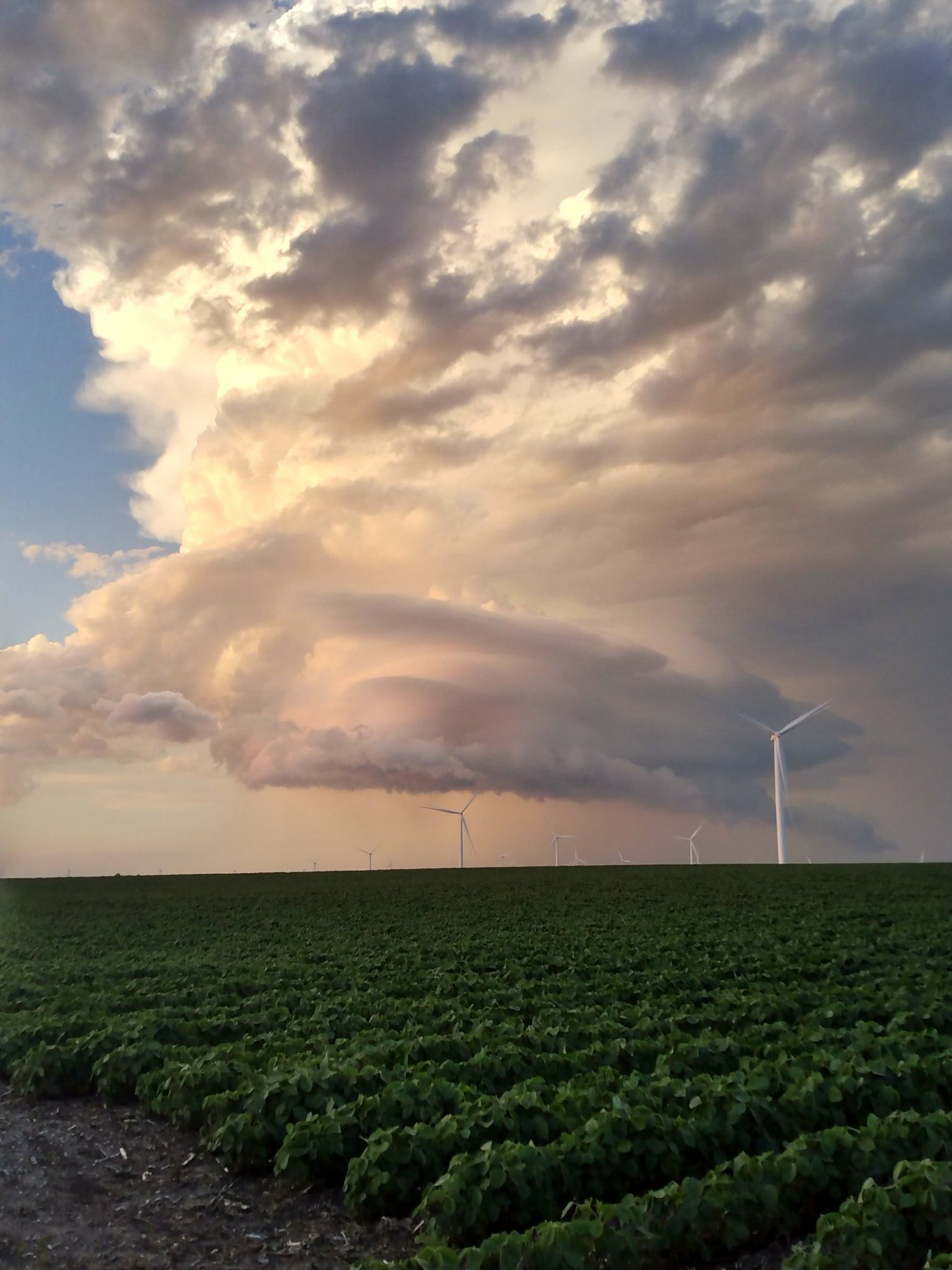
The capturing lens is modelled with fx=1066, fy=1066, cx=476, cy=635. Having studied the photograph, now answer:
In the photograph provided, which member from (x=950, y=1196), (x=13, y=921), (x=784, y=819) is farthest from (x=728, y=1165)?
(x=784, y=819)


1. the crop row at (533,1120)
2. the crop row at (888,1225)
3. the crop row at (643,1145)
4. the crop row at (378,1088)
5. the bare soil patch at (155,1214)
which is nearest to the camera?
the crop row at (888,1225)

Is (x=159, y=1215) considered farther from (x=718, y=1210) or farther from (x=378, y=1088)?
(x=718, y=1210)

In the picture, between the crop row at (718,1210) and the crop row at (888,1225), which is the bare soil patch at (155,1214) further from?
the crop row at (888,1225)

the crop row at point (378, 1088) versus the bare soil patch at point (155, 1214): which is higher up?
the crop row at point (378, 1088)

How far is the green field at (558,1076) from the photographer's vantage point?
35.1 feet

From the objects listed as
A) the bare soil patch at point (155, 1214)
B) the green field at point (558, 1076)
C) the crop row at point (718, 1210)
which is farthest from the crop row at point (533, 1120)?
the crop row at point (718, 1210)

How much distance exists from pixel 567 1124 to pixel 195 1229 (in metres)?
4.45

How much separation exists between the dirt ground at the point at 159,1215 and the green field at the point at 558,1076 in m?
0.40

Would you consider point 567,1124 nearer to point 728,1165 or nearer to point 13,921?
point 728,1165

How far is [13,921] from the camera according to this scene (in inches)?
2143

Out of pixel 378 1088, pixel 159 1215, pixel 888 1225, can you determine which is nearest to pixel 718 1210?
pixel 888 1225

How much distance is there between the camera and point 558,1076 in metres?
16.2

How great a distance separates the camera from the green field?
1070 cm

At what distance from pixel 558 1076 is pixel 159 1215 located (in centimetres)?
616
